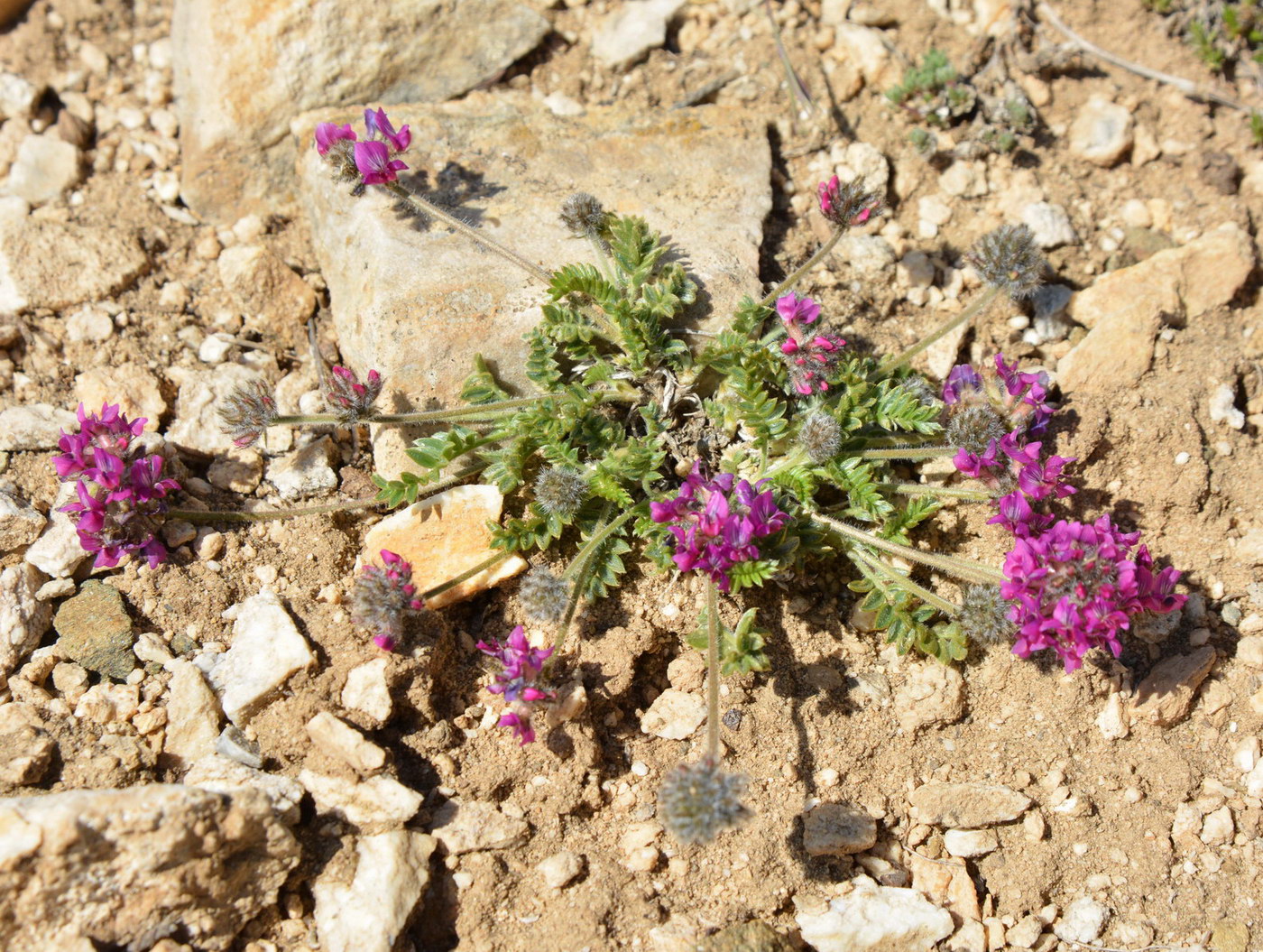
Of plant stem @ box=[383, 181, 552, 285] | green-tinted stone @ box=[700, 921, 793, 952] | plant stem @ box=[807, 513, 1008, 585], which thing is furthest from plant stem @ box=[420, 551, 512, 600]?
green-tinted stone @ box=[700, 921, 793, 952]

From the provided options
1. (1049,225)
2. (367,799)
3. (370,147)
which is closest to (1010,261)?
(1049,225)

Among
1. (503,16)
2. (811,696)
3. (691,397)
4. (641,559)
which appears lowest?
(811,696)

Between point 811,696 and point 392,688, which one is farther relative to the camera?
point 811,696

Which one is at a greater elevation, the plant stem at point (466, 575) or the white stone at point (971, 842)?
the plant stem at point (466, 575)

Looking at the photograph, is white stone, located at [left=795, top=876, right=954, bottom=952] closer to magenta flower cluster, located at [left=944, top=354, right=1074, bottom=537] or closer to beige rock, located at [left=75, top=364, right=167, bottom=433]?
magenta flower cluster, located at [left=944, top=354, right=1074, bottom=537]

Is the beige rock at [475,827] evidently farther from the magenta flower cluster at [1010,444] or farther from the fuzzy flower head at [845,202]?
the fuzzy flower head at [845,202]

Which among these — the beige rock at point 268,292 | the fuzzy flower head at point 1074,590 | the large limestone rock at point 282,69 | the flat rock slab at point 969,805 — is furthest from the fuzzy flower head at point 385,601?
the large limestone rock at point 282,69

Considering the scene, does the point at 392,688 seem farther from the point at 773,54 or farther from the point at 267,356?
the point at 773,54

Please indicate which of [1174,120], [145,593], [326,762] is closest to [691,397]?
[326,762]
